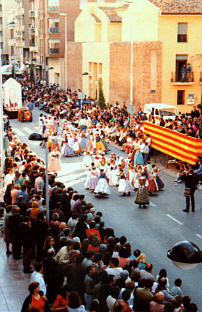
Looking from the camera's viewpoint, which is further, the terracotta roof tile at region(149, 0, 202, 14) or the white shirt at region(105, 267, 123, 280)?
the terracotta roof tile at region(149, 0, 202, 14)

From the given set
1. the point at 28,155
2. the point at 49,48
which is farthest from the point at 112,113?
the point at 49,48

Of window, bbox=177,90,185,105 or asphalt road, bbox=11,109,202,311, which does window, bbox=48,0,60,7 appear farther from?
asphalt road, bbox=11,109,202,311

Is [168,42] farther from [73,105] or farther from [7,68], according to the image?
[7,68]

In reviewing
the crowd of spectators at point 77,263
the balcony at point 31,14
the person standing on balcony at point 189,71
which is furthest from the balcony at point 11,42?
the crowd of spectators at point 77,263

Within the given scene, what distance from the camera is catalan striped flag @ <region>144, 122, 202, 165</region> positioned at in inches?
941

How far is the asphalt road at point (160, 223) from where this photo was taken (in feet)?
47.5

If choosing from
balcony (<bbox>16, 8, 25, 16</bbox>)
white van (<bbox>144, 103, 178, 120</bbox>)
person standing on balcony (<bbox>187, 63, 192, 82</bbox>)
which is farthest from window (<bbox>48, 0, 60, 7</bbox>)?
white van (<bbox>144, 103, 178, 120</bbox>)

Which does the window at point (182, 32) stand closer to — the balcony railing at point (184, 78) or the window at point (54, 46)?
the balcony railing at point (184, 78)

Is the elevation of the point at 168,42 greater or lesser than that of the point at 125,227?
greater

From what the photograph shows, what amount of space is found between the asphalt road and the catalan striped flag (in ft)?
3.89

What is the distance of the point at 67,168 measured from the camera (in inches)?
1123

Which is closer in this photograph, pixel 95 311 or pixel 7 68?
pixel 95 311

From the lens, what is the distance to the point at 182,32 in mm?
42906

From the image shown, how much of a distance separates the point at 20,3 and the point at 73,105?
50374 millimetres
